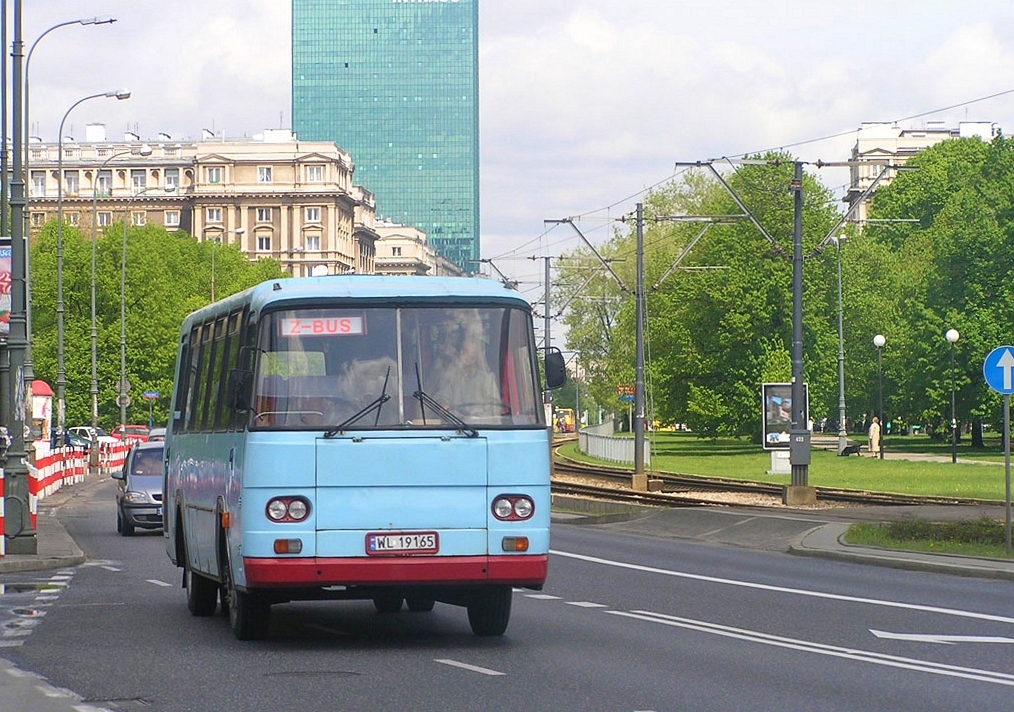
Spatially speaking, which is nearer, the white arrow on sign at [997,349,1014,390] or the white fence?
the white arrow on sign at [997,349,1014,390]

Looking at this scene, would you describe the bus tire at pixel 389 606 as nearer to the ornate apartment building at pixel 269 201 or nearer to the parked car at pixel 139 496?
the parked car at pixel 139 496

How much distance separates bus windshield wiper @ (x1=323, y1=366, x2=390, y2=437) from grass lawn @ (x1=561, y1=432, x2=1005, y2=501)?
29543 millimetres

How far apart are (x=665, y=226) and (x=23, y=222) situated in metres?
75.7

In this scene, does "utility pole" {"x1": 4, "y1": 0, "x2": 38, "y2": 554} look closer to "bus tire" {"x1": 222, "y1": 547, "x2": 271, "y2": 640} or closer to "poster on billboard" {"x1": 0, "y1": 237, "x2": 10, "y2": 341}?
"poster on billboard" {"x1": 0, "y1": 237, "x2": 10, "y2": 341}

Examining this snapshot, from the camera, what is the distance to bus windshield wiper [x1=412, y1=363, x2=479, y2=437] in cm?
1438

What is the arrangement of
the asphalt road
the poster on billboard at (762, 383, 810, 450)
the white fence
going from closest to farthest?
the asphalt road → the poster on billboard at (762, 383, 810, 450) → the white fence

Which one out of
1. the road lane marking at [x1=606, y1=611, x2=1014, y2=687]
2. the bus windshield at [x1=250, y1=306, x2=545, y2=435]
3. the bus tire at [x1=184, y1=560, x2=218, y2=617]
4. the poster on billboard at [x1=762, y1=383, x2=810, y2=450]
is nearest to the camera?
the road lane marking at [x1=606, y1=611, x2=1014, y2=687]

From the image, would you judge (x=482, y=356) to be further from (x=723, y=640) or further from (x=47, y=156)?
(x=47, y=156)

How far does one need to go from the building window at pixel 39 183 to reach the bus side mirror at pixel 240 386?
182 meters

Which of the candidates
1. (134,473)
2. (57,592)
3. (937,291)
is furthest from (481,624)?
(937,291)

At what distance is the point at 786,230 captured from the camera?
83.5 m

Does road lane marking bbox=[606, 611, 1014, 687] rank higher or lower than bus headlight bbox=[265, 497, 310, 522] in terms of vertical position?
lower

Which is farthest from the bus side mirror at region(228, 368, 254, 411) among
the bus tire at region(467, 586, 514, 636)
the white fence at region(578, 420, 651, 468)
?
the white fence at region(578, 420, 651, 468)

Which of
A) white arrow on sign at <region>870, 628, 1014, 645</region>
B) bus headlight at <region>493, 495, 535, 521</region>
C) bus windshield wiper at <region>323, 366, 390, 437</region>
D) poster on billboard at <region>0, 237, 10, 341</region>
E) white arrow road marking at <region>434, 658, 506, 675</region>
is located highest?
poster on billboard at <region>0, 237, 10, 341</region>
